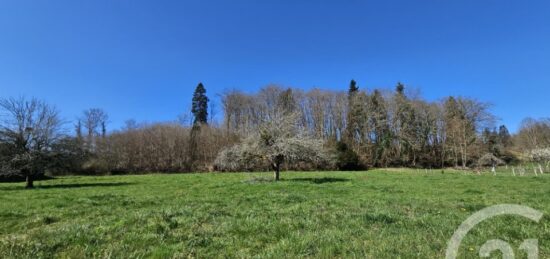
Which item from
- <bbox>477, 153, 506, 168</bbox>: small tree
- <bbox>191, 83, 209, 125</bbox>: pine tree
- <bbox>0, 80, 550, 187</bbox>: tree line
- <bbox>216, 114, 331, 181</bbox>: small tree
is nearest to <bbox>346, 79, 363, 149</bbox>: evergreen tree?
<bbox>0, 80, 550, 187</bbox>: tree line

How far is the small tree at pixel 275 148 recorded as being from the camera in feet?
71.4

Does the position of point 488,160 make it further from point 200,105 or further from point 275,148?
point 200,105

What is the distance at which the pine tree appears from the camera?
218 ft

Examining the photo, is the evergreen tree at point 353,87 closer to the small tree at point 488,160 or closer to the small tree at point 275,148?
the small tree at point 488,160

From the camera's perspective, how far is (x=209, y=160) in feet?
174

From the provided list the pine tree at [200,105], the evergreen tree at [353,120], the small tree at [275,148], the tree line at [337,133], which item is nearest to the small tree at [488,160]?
the tree line at [337,133]

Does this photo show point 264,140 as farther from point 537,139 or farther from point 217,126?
point 537,139

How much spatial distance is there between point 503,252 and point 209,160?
50.9 meters

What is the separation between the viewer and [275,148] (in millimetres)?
21828

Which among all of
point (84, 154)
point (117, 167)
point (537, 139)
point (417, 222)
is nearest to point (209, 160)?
point (117, 167)

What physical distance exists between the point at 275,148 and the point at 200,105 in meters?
49.0

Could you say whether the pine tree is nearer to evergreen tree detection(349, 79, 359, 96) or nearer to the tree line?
the tree line

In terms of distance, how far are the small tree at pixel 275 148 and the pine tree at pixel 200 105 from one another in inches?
1764

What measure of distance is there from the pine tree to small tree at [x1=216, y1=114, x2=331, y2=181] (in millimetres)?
44813
